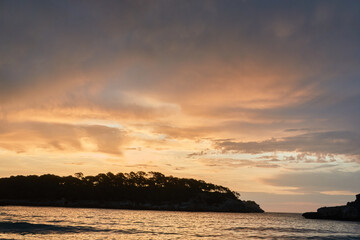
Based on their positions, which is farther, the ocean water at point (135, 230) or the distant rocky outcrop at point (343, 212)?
the distant rocky outcrop at point (343, 212)

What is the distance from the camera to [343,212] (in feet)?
544

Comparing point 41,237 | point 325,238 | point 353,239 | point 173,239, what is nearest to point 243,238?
point 173,239

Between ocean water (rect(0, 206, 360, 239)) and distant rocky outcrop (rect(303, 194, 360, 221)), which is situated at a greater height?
distant rocky outcrop (rect(303, 194, 360, 221))

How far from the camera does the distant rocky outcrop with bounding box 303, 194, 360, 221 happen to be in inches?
6265

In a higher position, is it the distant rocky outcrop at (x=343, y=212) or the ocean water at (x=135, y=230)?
the distant rocky outcrop at (x=343, y=212)

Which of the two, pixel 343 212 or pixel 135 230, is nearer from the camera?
pixel 135 230

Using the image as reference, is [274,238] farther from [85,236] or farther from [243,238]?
[85,236]

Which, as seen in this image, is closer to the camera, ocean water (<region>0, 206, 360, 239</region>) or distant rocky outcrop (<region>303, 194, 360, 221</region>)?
ocean water (<region>0, 206, 360, 239</region>)

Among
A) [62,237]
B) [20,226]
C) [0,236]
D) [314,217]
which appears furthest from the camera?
[314,217]

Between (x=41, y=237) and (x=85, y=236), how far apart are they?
6.73m

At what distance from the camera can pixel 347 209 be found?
164 meters

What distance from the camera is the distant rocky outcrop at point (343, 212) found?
159 meters

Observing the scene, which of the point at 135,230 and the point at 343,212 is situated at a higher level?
the point at 343,212

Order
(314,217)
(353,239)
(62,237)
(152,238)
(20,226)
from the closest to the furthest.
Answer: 1. (62,237)
2. (152,238)
3. (20,226)
4. (353,239)
5. (314,217)
